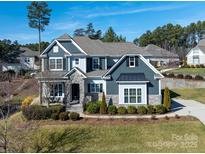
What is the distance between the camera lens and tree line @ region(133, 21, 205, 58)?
117 meters

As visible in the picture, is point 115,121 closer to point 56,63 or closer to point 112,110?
point 112,110

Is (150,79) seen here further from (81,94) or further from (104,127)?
(104,127)

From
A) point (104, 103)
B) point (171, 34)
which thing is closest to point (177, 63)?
point (171, 34)

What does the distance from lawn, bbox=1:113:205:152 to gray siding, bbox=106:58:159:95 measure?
21.3 feet

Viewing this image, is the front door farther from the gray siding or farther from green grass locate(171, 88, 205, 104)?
green grass locate(171, 88, 205, 104)

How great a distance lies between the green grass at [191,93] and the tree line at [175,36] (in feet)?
219

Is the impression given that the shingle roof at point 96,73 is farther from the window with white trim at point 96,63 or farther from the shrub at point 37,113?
the shrub at point 37,113

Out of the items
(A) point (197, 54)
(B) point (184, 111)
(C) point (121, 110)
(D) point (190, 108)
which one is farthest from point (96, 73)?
(A) point (197, 54)

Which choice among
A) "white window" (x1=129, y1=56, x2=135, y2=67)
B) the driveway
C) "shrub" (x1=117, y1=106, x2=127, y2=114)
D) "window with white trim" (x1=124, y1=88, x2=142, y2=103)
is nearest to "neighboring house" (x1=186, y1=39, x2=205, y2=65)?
the driveway

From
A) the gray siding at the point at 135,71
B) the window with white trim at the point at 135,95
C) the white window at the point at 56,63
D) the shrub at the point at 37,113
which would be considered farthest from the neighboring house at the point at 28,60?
the shrub at the point at 37,113

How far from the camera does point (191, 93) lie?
46.2 metres

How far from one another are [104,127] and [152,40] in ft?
306

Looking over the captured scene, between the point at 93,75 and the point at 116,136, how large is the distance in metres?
12.7

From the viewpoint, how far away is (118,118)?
29.6 meters
